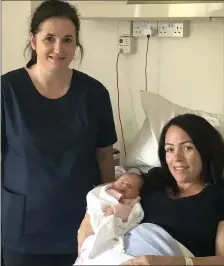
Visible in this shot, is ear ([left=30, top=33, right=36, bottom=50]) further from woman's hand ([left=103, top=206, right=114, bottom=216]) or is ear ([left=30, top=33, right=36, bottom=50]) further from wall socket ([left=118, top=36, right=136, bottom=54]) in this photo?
wall socket ([left=118, top=36, right=136, bottom=54])

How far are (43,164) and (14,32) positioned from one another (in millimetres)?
1193

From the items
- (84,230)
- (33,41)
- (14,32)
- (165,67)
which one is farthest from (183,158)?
(14,32)

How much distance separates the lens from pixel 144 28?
8.29 feet

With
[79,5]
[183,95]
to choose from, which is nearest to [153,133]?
[183,95]

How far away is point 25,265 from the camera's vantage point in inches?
73.4

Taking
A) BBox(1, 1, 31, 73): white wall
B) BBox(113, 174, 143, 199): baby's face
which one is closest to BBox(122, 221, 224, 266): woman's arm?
BBox(113, 174, 143, 199): baby's face

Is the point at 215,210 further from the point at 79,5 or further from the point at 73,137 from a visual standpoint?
the point at 79,5

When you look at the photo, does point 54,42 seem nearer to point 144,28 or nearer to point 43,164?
point 43,164

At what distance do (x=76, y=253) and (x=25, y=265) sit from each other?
0.19m

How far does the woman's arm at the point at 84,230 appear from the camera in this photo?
172cm

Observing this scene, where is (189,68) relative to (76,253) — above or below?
above

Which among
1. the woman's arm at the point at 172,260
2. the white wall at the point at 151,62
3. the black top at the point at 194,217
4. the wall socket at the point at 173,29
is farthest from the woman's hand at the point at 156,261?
the wall socket at the point at 173,29

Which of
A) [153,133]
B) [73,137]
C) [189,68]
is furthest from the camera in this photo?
[189,68]

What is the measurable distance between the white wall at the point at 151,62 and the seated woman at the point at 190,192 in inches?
27.0
